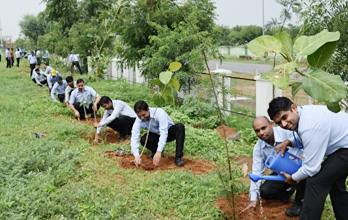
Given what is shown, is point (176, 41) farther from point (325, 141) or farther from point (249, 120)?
point (325, 141)

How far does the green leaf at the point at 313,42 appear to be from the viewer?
190cm

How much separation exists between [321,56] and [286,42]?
0.20 meters

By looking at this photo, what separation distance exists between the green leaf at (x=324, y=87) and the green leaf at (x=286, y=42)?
21 cm

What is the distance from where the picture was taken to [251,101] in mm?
9484

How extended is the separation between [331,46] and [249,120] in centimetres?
678

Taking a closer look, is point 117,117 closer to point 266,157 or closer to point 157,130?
point 157,130

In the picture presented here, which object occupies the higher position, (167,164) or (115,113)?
(115,113)

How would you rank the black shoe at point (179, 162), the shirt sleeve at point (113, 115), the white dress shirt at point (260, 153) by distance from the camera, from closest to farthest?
1. the white dress shirt at point (260, 153)
2. the black shoe at point (179, 162)
3. the shirt sleeve at point (113, 115)

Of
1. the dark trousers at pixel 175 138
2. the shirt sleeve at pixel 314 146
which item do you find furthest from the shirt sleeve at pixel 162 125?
the shirt sleeve at pixel 314 146

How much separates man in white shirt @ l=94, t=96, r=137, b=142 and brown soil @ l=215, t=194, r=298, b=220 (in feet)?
9.63

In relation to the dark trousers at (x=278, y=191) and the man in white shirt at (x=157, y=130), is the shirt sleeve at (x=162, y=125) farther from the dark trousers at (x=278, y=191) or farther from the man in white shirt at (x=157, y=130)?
the dark trousers at (x=278, y=191)

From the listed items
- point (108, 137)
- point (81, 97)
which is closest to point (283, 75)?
point (108, 137)

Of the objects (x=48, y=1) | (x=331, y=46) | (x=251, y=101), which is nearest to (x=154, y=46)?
(x=251, y=101)

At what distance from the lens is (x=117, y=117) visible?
659 cm
